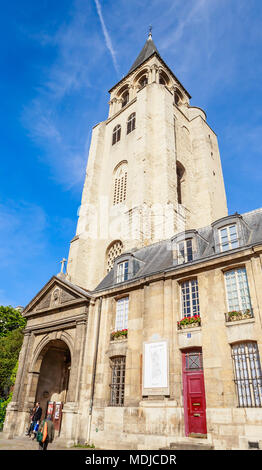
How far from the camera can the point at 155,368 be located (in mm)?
10867

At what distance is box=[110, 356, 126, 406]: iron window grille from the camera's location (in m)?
11.9

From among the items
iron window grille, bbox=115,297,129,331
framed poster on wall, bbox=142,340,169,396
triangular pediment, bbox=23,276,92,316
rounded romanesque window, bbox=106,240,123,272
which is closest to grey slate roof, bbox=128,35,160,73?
rounded romanesque window, bbox=106,240,123,272

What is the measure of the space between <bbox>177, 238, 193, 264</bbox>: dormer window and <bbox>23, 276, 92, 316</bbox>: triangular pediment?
4.45 meters

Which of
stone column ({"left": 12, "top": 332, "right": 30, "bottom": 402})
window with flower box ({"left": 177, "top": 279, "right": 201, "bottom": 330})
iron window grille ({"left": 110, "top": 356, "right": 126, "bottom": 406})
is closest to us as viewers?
window with flower box ({"left": 177, "top": 279, "right": 201, "bottom": 330})

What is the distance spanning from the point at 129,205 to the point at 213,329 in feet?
49.2

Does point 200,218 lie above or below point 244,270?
above

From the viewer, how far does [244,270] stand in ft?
34.9

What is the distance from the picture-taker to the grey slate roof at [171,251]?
37.7 ft

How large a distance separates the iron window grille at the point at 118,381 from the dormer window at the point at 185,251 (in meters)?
4.49

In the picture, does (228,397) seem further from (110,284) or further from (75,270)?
(75,270)

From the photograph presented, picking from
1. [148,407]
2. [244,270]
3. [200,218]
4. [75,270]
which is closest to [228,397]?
[148,407]

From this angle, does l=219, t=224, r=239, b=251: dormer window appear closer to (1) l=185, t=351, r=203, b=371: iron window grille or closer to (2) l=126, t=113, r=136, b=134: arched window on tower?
(1) l=185, t=351, r=203, b=371: iron window grille

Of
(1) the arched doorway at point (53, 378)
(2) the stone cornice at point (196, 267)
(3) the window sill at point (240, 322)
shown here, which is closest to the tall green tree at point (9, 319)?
(1) the arched doorway at point (53, 378)

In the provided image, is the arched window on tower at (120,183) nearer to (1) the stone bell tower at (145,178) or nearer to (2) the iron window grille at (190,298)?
(1) the stone bell tower at (145,178)
